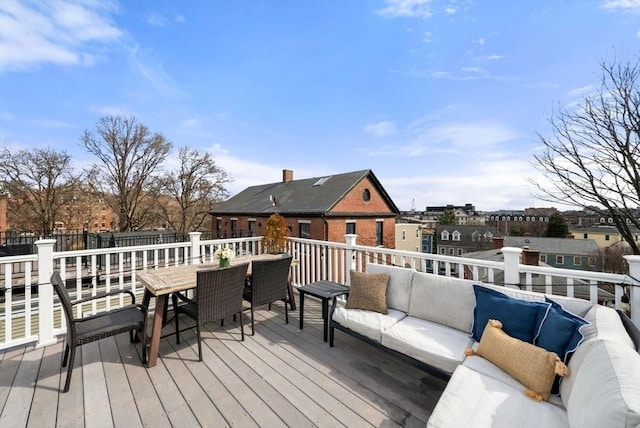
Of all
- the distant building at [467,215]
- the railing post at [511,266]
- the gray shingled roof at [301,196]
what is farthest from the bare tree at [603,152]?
the distant building at [467,215]

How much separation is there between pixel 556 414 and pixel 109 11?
6984mm

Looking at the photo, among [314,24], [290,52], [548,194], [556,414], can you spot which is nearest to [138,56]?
[290,52]

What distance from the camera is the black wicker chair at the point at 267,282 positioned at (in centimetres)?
307

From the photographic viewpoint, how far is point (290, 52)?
6305 mm

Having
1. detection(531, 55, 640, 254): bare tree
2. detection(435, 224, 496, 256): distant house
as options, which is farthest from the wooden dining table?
detection(435, 224, 496, 256): distant house

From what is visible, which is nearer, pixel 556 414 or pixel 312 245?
pixel 556 414

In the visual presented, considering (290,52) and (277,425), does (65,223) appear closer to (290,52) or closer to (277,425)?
(290,52)

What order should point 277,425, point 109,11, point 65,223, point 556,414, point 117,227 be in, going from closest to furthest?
point 556,414, point 277,425, point 109,11, point 65,223, point 117,227

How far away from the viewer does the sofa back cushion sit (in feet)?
7.54

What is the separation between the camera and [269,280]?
10.5 feet

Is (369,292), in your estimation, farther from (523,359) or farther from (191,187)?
(191,187)

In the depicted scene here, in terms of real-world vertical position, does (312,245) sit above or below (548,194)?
below

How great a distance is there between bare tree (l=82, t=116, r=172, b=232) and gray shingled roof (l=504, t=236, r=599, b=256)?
29396 millimetres

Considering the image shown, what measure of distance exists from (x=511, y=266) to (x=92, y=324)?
12.4 ft
